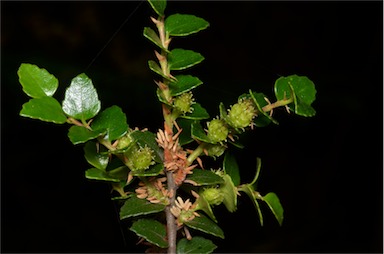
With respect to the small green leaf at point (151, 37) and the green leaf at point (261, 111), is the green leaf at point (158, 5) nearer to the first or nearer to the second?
the small green leaf at point (151, 37)

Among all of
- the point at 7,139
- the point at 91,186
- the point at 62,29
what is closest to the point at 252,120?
the point at 91,186

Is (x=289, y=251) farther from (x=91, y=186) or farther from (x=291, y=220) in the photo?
(x=91, y=186)

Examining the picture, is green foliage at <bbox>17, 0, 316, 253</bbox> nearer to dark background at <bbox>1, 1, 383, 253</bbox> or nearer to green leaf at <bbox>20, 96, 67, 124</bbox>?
green leaf at <bbox>20, 96, 67, 124</bbox>

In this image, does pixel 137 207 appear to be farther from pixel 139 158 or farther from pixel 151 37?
pixel 151 37

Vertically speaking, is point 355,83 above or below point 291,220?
above

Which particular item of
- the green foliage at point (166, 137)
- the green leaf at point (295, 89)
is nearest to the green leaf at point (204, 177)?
the green foliage at point (166, 137)

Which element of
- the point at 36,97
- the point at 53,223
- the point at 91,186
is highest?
the point at 36,97
